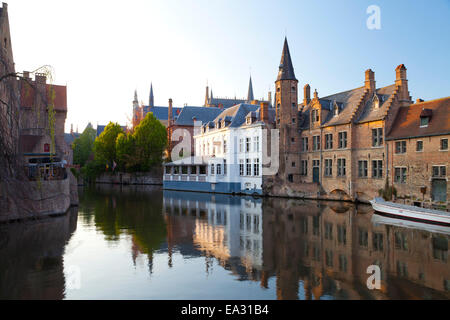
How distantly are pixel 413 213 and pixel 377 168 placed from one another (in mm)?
9253

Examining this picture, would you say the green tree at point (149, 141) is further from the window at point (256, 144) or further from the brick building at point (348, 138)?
the brick building at point (348, 138)

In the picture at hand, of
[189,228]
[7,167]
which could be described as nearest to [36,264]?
[7,167]

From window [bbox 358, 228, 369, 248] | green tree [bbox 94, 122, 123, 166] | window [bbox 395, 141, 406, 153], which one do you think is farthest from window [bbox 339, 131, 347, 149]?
green tree [bbox 94, 122, 123, 166]

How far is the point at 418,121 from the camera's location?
2948 cm

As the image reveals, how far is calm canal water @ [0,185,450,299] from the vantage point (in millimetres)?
10188

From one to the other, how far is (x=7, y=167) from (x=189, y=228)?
10.6 meters

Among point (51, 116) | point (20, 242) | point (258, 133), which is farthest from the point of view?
point (258, 133)

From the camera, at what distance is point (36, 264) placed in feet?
41.8

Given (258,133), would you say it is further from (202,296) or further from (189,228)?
(202,296)

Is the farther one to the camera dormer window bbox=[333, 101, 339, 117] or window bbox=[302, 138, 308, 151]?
window bbox=[302, 138, 308, 151]

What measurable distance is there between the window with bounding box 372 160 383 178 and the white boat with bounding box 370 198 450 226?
204 inches

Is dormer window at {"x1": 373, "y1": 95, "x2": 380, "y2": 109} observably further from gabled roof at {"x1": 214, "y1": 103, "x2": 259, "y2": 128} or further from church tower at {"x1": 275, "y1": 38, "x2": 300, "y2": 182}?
gabled roof at {"x1": 214, "y1": 103, "x2": 259, "y2": 128}

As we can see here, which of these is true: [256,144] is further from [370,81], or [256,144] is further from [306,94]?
[370,81]

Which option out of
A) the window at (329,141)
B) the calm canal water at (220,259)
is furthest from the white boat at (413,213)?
the window at (329,141)
